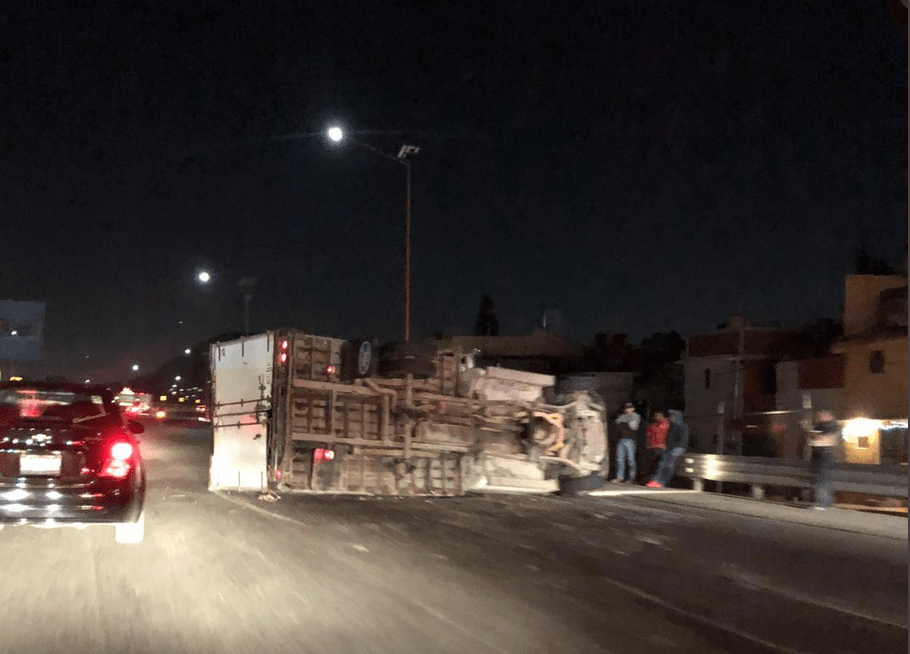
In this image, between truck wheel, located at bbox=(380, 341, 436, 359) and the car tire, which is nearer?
the car tire

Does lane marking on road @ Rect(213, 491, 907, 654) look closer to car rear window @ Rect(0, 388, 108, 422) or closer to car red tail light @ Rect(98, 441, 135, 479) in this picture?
car red tail light @ Rect(98, 441, 135, 479)

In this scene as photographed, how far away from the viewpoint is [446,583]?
816 cm

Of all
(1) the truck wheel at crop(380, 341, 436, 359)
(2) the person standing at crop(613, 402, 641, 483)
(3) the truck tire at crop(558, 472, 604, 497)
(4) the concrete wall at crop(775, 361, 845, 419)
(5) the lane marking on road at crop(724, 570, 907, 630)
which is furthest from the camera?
(4) the concrete wall at crop(775, 361, 845, 419)

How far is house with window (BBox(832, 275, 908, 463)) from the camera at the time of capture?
1179 inches

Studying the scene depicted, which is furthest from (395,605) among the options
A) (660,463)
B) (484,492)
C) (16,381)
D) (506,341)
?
(506,341)

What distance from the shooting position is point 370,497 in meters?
14.4

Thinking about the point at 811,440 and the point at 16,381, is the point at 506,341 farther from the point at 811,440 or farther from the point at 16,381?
the point at 16,381

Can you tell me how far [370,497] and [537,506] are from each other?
255 centimetres

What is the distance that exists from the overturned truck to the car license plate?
4.93 meters

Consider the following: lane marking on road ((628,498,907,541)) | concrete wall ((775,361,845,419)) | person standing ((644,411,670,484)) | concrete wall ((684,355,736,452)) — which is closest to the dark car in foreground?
lane marking on road ((628,498,907,541))

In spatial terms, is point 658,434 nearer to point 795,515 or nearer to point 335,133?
point 795,515

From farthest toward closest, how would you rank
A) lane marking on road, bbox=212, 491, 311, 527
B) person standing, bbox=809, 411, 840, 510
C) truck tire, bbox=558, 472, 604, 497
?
truck tire, bbox=558, 472, 604, 497, person standing, bbox=809, 411, 840, 510, lane marking on road, bbox=212, 491, 311, 527

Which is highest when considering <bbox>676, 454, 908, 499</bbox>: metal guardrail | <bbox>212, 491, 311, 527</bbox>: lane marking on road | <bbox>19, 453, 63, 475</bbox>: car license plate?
<bbox>19, 453, 63, 475</bbox>: car license plate

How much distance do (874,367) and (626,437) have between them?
1645 cm
